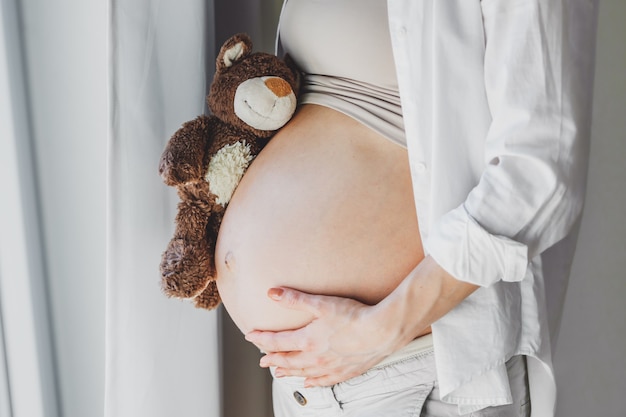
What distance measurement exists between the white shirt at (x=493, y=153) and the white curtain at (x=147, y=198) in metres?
0.40

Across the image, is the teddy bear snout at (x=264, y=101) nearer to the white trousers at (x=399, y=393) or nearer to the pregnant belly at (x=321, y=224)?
the pregnant belly at (x=321, y=224)

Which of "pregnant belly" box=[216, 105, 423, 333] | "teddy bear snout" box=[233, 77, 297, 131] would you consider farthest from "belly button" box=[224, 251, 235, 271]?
"teddy bear snout" box=[233, 77, 297, 131]

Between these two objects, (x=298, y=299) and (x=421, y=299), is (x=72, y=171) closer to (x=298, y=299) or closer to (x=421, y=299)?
(x=298, y=299)

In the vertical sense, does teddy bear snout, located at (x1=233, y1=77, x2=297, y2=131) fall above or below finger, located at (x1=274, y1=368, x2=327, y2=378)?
above

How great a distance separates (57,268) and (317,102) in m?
0.50

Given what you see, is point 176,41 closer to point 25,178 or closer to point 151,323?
point 25,178

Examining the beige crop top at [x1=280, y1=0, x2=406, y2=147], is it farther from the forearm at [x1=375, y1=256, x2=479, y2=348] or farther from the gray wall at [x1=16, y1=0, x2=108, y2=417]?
the gray wall at [x1=16, y1=0, x2=108, y2=417]

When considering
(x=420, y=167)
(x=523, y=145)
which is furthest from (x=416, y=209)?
(x=523, y=145)

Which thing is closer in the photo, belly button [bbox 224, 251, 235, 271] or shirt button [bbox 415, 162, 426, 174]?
shirt button [bbox 415, 162, 426, 174]

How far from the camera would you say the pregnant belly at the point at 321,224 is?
0.87m

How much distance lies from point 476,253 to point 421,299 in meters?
0.10

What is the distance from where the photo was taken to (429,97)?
2.76 ft

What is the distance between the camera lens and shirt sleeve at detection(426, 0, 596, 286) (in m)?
0.73

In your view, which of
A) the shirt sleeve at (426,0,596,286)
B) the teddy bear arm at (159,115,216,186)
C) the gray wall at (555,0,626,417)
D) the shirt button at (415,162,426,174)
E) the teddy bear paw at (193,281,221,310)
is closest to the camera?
the shirt sleeve at (426,0,596,286)
